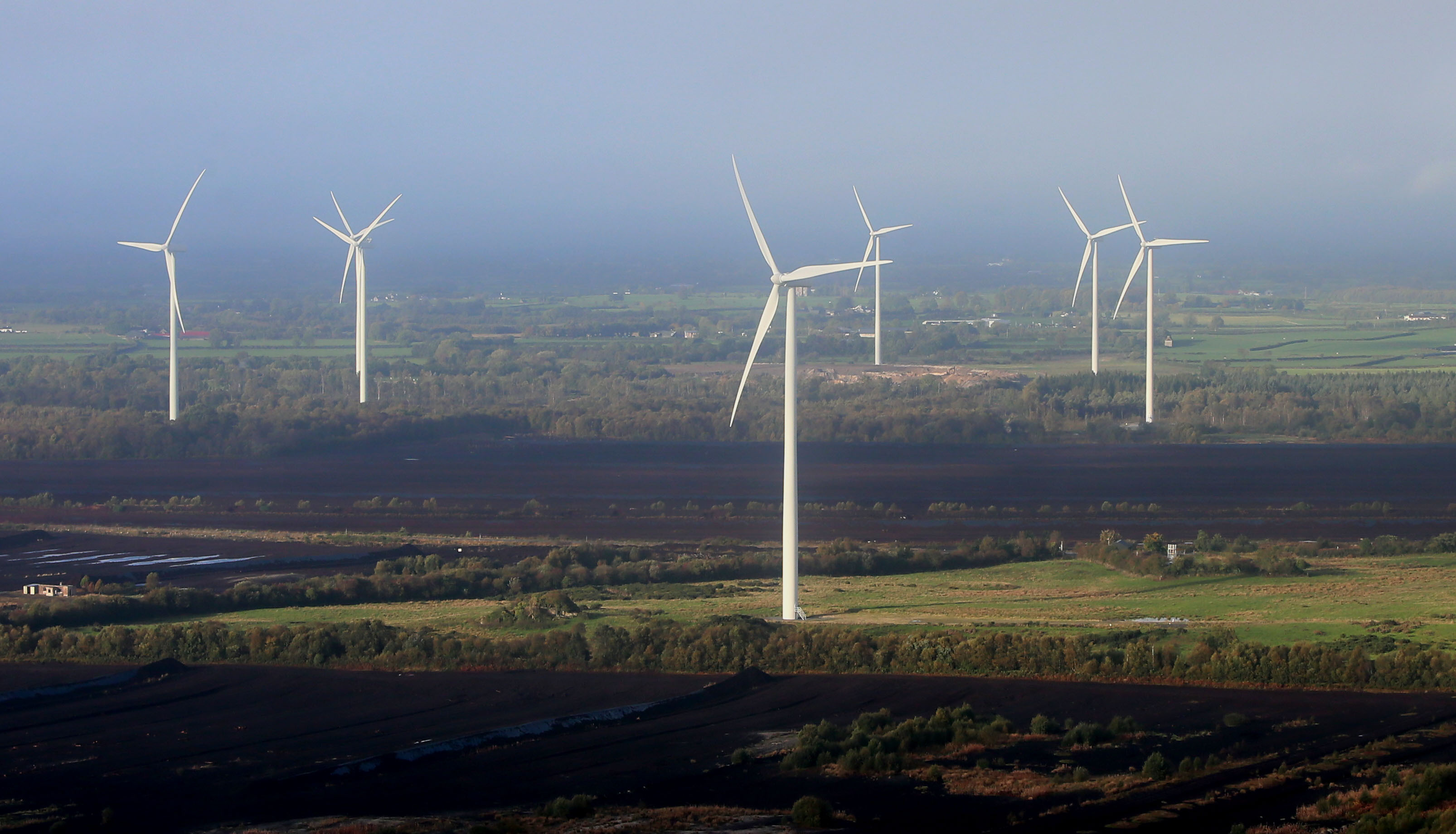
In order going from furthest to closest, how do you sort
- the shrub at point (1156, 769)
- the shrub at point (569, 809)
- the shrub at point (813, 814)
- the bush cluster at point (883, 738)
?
the bush cluster at point (883, 738) → the shrub at point (1156, 769) → the shrub at point (569, 809) → the shrub at point (813, 814)

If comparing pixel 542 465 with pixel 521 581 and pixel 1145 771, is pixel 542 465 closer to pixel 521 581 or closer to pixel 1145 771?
pixel 521 581

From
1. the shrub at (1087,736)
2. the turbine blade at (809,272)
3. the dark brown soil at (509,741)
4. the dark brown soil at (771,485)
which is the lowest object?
the dark brown soil at (509,741)

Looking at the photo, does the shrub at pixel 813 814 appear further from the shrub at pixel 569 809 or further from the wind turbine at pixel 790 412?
the wind turbine at pixel 790 412

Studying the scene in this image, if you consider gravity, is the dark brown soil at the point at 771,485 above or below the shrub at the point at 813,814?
above

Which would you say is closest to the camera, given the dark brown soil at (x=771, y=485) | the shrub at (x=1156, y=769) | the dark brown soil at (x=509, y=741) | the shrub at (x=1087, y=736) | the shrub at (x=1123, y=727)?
the dark brown soil at (x=509, y=741)

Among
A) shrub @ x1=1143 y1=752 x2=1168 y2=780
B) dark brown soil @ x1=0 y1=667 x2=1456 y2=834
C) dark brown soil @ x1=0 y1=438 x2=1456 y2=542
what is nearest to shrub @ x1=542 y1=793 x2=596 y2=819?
dark brown soil @ x1=0 y1=667 x2=1456 y2=834

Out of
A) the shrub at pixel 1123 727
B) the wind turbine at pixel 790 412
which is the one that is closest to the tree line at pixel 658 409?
the wind turbine at pixel 790 412
